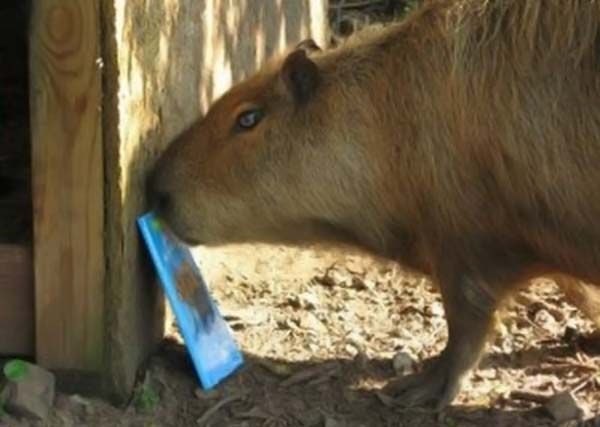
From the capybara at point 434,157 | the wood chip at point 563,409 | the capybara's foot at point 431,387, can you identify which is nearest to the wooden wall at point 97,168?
the capybara at point 434,157

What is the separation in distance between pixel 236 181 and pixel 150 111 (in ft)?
1.31

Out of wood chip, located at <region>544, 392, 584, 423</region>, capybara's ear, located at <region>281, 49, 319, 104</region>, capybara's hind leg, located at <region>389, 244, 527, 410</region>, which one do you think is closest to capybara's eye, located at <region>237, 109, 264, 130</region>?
capybara's ear, located at <region>281, 49, 319, 104</region>

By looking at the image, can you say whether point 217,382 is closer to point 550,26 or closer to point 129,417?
point 129,417

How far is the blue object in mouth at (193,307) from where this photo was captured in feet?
16.6

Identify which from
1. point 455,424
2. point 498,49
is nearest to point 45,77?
point 498,49

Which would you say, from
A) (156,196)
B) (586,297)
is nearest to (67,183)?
(156,196)

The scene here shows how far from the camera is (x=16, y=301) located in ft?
16.5

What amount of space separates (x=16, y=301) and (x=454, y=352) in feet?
5.21

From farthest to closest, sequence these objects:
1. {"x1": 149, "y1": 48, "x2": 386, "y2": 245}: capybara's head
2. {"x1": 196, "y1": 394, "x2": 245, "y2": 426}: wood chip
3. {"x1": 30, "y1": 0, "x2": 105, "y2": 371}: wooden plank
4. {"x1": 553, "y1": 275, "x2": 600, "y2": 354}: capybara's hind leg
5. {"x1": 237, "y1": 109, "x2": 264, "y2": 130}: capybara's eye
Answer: {"x1": 553, "y1": 275, "x2": 600, "y2": 354}: capybara's hind leg < {"x1": 237, "y1": 109, "x2": 264, "y2": 130}: capybara's eye < {"x1": 149, "y1": 48, "x2": 386, "y2": 245}: capybara's head < {"x1": 196, "y1": 394, "x2": 245, "y2": 426}: wood chip < {"x1": 30, "y1": 0, "x2": 105, "y2": 371}: wooden plank

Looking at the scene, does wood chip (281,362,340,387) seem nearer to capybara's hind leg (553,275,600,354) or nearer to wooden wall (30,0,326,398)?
wooden wall (30,0,326,398)

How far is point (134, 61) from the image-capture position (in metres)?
4.84

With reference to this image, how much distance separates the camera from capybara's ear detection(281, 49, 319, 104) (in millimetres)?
5047

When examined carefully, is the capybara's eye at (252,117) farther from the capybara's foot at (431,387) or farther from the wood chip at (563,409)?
the wood chip at (563,409)

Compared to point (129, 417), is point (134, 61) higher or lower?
higher
